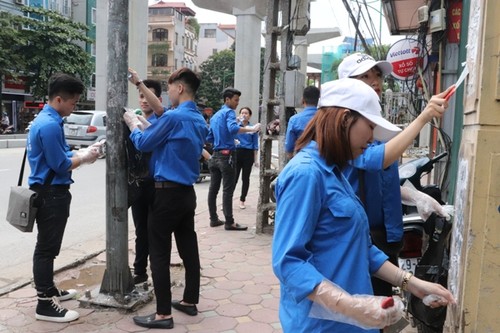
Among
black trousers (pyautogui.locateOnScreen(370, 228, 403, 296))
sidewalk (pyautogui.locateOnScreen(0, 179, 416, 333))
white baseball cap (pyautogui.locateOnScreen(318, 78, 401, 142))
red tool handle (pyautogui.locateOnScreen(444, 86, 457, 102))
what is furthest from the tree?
white baseball cap (pyautogui.locateOnScreen(318, 78, 401, 142))

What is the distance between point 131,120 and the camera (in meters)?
3.45

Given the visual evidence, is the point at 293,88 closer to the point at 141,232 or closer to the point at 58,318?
the point at 141,232

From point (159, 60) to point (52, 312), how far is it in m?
54.1

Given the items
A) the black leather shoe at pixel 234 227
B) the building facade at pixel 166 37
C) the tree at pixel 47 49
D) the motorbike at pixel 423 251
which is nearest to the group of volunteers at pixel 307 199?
the motorbike at pixel 423 251

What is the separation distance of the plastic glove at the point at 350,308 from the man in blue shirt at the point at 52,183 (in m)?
2.43

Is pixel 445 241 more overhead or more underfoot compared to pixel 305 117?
more underfoot

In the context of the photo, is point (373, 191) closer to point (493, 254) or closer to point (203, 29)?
point (493, 254)

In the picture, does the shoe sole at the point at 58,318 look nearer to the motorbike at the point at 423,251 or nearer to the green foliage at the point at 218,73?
the motorbike at the point at 423,251

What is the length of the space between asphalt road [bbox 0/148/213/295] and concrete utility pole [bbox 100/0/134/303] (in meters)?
1.08

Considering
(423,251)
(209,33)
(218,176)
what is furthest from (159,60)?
(423,251)

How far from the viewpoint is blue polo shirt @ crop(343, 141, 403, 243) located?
238 centimetres

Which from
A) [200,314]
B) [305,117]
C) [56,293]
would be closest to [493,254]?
[200,314]

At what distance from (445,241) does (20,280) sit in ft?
11.7

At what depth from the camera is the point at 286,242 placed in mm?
1465
